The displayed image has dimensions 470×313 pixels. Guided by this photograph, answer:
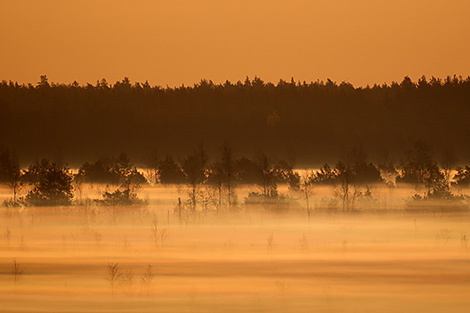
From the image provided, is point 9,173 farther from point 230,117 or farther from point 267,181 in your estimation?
point 230,117

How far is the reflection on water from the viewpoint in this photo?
17953 mm

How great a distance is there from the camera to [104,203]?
5434 cm

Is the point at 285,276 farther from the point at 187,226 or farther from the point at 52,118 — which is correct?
the point at 52,118

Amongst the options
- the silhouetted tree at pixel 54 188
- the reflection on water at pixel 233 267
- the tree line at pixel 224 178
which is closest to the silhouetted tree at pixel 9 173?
the tree line at pixel 224 178

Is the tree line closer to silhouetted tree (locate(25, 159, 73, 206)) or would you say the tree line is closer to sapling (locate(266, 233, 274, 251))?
silhouetted tree (locate(25, 159, 73, 206))

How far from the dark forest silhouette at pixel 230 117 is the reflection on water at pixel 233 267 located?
91896 millimetres

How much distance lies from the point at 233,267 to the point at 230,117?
115804mm

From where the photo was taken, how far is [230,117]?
457 feet

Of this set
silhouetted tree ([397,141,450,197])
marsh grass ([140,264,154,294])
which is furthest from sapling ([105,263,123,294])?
silhouetted tree ([397,141,450,197])

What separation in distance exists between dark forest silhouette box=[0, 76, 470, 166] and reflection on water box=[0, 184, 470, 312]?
301 ft

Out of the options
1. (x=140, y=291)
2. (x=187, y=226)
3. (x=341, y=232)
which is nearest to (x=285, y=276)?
(x=140, y=291)

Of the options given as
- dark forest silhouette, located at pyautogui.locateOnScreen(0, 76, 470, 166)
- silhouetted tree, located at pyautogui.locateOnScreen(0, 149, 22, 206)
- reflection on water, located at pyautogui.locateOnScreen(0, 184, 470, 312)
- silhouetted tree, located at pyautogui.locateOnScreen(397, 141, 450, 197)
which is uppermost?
dark forest silhouette, located at pyautogui.locateOnScreen(0, 76, 470, 166)

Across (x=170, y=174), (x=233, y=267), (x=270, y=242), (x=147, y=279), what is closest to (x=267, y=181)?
(x=170, y=174)

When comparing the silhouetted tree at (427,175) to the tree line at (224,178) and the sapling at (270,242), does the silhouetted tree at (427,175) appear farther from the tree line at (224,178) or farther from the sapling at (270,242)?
the sapling at (270,242)
